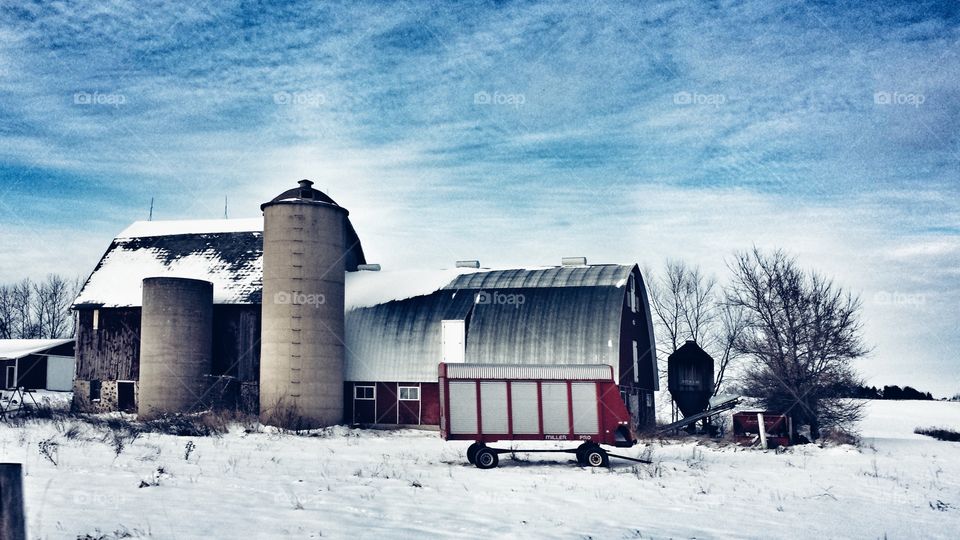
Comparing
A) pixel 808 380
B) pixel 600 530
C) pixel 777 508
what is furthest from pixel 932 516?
pixel 808 380

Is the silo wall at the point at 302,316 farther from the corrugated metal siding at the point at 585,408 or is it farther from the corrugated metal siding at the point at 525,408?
the corrugated metal siding at the point at 585,408

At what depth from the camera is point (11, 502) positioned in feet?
18.9

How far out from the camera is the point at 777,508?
52.4ft

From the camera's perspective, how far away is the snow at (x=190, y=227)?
4506cm

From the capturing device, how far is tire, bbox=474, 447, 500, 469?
22.7m

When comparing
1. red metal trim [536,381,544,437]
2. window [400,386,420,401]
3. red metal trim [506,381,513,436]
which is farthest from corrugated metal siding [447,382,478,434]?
window [400,386,420,401]

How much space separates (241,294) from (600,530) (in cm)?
3064

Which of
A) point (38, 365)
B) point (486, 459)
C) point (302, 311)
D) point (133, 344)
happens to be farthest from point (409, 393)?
point (38, 365)

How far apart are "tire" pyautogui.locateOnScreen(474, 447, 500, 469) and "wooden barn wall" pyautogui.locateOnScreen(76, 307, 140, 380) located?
78.7 ft

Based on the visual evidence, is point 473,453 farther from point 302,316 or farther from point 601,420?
point 302,316

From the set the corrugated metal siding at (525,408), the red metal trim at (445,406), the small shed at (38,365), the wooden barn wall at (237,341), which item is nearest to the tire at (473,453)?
the red metal trim at (445,406)

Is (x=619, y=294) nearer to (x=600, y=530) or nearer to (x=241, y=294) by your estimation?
(x=241, y=294)

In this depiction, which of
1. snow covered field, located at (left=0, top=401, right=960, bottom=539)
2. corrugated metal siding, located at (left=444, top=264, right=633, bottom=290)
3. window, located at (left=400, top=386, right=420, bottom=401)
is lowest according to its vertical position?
snow covered field, located at (left=0, top=401, right=960, bottom=539)

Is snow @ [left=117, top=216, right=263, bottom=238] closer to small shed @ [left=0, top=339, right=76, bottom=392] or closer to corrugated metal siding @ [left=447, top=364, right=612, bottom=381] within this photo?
small shed @ [left=0, top=339, right=76, bottom=392]
